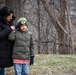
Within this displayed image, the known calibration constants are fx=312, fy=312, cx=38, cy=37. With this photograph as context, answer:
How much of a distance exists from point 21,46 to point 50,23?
11.7m

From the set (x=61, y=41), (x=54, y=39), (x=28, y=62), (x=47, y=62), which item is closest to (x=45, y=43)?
(x=54, y=39)

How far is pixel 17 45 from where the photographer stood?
6.24 meters

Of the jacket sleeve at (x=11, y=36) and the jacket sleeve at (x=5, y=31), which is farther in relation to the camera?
the jacket sleeve at (x=11, y=36)

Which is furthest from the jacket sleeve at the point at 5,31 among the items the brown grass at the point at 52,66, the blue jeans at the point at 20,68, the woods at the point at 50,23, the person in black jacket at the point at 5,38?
the woods at the point at 50,23

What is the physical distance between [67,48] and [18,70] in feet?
29.4

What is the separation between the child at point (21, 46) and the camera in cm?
623

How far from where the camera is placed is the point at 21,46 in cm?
626

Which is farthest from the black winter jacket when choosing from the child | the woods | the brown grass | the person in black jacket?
the woods

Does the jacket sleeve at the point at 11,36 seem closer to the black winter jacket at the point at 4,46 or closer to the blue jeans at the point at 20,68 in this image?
the black winter jacket at the point at 4,46

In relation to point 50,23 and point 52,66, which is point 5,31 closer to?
point 52,66

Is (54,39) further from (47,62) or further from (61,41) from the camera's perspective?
(47,62)

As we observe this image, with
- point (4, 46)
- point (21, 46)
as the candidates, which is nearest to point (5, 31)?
point (4, 46)

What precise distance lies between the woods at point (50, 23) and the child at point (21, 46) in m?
5.81

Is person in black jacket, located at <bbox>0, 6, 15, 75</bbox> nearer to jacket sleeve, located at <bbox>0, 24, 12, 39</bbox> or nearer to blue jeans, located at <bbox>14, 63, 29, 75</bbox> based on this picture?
jacket sleeve, located at <bbox>0, 24, 12, 39</bbox>
